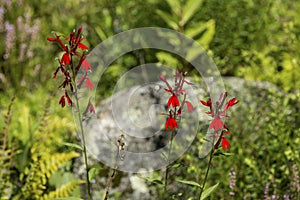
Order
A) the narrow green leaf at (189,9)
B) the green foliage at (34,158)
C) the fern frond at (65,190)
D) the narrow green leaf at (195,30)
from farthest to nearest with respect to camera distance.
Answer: the narrow green leaf at (189,9) → the narrow green leaf at (195,30) → the green foliage at (34,158) → the fern frond at (65,190)

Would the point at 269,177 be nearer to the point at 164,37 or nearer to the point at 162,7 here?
the point at 164,37

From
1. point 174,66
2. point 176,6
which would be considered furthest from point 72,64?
point 176,6

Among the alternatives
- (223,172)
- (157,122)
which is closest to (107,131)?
(157,122)

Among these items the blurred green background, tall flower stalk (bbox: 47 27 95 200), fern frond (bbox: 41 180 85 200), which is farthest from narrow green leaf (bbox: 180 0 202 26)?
tall flower stalk (bbox: 47 27 95 200)

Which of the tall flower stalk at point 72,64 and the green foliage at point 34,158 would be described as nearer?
the tall flower stalk at point 72,64

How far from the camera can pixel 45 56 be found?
A: 4750 mm

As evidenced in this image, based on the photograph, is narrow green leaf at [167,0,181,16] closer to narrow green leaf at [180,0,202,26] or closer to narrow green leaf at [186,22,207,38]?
narrow green leaf at [180,0,202,26]

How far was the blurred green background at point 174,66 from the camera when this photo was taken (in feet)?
9.59

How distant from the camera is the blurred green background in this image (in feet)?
9.59

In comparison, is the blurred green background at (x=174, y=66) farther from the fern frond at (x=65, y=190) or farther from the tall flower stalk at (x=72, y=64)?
the tall flower stalk at (x=72, y=64)

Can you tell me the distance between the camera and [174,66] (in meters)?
3.82

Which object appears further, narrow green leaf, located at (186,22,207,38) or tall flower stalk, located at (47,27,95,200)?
narrow green leaf, located at (186,22,207,38)

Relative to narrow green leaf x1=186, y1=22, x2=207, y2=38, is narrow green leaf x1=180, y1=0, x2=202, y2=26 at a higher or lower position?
higher

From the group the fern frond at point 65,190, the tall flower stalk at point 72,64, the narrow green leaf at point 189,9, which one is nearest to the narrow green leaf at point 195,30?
the narrow green leaf at point 189,9
